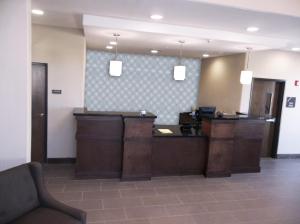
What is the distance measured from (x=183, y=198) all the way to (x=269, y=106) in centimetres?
364

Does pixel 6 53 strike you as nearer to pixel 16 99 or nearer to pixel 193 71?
pixel 16 99

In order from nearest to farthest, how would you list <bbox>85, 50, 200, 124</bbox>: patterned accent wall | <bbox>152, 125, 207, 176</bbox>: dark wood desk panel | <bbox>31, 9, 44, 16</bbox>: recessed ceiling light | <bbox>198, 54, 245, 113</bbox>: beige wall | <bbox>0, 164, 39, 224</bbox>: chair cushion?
<bbox>0, 164, 39, 224</bbox>: chair cushion, <bbox>31, 9, 44, 16</bbox>: recessed ceiling light, <bbox>152, 125, 207, 176</bbox>: dark wood desk panel, <bbox>198, 54, 245, 113</bbox>: beige wall, <bbox>85, 50, 200, 124</bbox>: patterned accent wall

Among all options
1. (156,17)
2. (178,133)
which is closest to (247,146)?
(178,133)

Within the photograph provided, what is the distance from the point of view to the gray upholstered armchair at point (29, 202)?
83.9 inches

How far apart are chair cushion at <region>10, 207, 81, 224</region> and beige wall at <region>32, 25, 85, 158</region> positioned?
109 inches

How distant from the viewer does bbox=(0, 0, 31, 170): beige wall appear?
2.50 metres

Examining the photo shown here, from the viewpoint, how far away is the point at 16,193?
221 cm

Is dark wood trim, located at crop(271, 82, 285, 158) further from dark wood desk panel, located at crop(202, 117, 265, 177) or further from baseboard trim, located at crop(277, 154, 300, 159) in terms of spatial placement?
dark wood desk panel, located at crop(202, 117, 265, 177)

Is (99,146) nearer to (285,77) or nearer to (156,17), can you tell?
(156,17)

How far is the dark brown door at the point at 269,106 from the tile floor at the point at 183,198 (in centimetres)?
150

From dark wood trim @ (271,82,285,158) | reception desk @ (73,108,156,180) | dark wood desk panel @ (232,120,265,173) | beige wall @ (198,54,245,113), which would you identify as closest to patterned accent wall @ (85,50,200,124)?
beige wall @ (198,54,245,113)

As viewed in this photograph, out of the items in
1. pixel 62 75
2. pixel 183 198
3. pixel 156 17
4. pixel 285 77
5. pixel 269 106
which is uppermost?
pixel 156 17

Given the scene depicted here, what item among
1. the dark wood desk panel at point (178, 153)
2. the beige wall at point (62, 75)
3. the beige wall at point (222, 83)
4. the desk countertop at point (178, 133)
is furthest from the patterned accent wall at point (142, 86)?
the dark wood desk panel at point (178, 153)

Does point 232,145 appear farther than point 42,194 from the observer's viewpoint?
Yes
